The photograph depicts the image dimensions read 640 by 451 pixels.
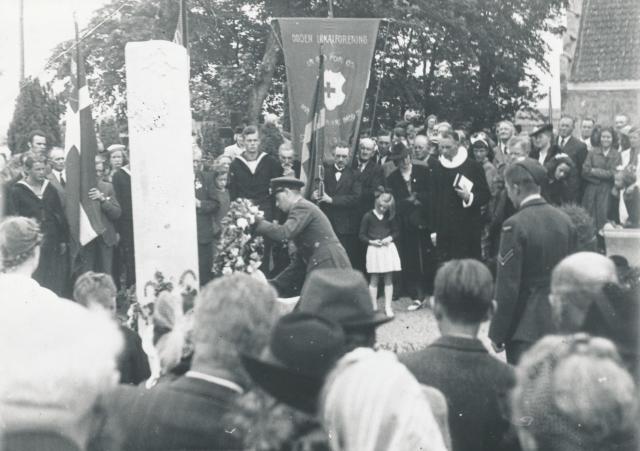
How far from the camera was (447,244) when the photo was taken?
980 centimetres

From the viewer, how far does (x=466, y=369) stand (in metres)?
3.32

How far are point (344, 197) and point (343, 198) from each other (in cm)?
2

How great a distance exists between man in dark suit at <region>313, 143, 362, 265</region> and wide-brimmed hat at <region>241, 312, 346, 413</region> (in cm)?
713

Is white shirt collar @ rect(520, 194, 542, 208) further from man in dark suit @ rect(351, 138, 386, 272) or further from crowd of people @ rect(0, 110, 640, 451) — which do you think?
man in dark suit @ rect(351, 138, 386, 272)

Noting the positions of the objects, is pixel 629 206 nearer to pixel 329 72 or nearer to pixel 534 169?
Answer: pixel 329 72

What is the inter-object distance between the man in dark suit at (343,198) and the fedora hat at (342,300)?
251 inches

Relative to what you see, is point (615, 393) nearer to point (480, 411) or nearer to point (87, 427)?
point (480, 411)

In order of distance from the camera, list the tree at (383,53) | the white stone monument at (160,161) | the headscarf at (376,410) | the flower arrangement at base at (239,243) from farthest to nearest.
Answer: the tree at (383,53) → the flower arrangement at base at (239,243) → the white stone monument at (160,161) → the headscarf at (376,410)

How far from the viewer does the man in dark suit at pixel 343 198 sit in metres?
9.99

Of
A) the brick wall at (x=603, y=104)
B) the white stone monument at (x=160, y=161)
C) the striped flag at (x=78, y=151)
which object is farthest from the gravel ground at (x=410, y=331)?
the brick wall at (x=603, y=104)

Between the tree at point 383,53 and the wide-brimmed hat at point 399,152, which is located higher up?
the tree at point 383,53

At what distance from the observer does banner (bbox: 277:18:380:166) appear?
10109mm

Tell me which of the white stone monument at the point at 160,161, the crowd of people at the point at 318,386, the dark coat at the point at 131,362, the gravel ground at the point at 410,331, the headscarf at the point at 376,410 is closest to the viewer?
the headscarf at the point at 376,410

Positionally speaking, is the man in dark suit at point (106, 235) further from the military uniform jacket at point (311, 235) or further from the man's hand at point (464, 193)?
the man's hand at point (464, 193)
